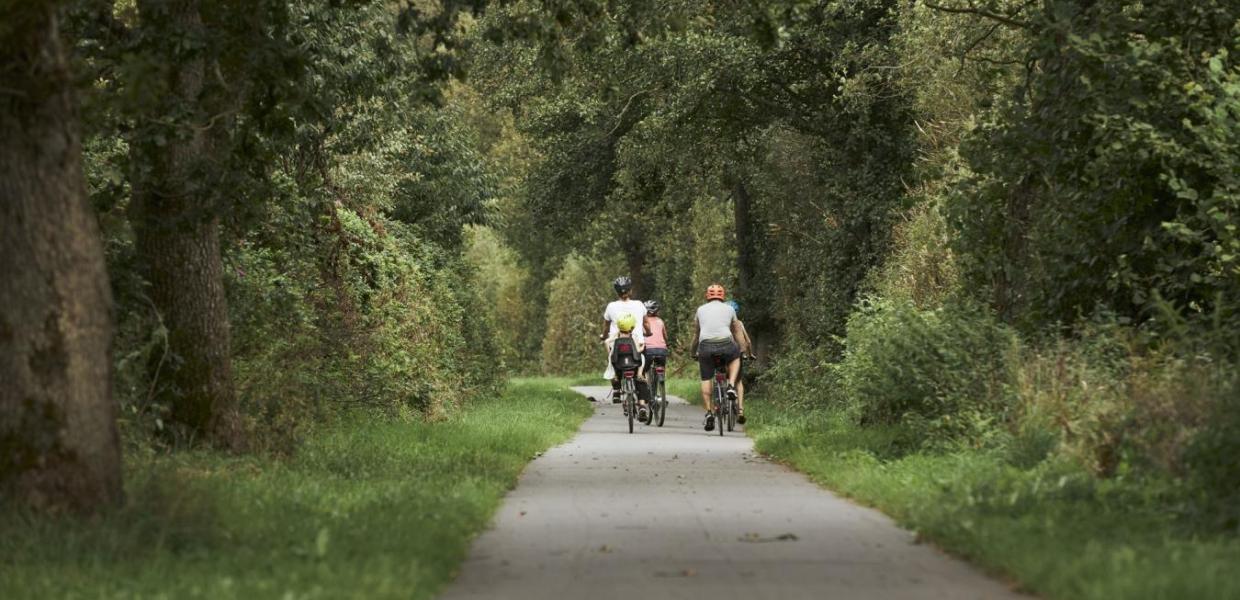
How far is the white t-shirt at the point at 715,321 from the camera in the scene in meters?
23.8

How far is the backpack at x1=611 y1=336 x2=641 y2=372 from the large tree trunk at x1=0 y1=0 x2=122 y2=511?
50.1 feet

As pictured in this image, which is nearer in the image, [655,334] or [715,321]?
[715,321]

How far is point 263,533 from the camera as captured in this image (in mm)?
10102

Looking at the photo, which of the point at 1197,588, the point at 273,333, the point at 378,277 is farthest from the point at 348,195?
the point at 1197,588

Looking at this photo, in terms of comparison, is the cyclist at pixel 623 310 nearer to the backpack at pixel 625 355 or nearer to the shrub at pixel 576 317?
the backpack at pixel 625 355

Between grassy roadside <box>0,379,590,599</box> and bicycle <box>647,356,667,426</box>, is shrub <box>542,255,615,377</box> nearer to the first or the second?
bicycle <box>647,356,667,426</box>

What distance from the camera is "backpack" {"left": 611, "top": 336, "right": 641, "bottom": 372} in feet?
82.5

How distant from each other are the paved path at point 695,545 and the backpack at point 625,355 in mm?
8285

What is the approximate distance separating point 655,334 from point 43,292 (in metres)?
16.3

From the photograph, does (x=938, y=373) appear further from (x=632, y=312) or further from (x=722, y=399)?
(x=632, y=312)

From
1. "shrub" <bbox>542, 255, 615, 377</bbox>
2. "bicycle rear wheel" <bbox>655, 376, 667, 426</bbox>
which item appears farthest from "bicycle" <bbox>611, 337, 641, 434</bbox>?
"shrub" <bbox>542, 255, 615, 377</bbox>

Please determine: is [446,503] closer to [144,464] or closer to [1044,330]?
[144,464]

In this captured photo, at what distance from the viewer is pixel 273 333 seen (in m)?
18.8

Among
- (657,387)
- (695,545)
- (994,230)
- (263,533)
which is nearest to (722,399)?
(657,387)
